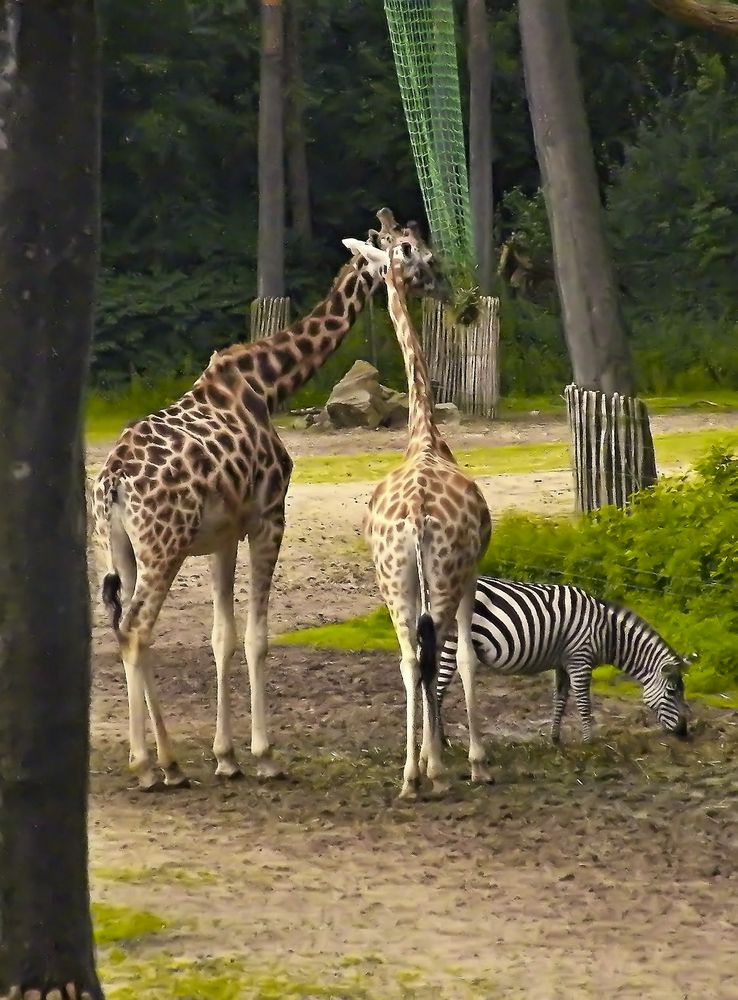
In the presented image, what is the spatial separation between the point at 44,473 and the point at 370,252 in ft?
16.8

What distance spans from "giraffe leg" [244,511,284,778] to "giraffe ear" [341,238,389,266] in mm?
1467

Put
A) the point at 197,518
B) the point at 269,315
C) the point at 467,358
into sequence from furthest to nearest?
the point at 269,315 < the point at 467,358 < the point at 197,518

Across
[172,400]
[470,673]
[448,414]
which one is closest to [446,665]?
[470,673]

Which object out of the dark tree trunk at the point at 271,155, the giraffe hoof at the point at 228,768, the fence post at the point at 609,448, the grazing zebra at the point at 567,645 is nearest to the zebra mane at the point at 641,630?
the grazing zebra at the point at 567,645

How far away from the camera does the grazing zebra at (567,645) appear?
9.05 metres

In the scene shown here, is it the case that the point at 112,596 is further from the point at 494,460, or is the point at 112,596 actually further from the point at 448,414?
the point at 448,414

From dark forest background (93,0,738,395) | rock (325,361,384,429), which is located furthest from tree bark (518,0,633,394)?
dark forest background (93,0,738,395)

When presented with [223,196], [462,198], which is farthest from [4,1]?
[223,196]

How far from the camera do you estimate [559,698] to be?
939 centimetres

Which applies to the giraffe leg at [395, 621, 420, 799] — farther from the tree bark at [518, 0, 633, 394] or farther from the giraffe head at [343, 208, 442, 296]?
the tree bark at [518, 0, 633, 394]

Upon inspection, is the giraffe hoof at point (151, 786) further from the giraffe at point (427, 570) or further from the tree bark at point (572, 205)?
the tree bark at point (572, 205)

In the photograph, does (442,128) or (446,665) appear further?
(442,128)

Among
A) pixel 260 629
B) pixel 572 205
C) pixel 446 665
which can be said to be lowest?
pixel 446 665

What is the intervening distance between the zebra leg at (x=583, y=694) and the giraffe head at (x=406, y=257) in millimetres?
1969
